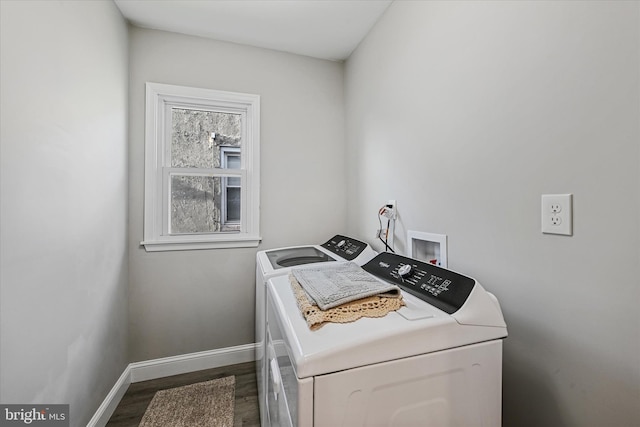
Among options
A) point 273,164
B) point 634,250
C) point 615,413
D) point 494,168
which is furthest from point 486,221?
point 273,164

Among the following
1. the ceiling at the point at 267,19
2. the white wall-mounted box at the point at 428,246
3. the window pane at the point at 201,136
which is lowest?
the white wall-mounted box at the point at 428,246

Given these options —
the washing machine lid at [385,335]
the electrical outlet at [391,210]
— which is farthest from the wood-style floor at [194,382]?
the electrical outlet at [391,210]

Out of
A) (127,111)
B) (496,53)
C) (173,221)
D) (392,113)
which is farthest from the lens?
(173,221)

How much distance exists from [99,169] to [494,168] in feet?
6.31

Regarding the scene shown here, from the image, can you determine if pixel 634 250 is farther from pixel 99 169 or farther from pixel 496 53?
pixel 99 169

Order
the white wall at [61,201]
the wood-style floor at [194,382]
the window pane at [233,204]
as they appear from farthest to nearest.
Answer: the window pane at [233,204] < the wood-style floor at [194,382] < the white wall at [61,201]

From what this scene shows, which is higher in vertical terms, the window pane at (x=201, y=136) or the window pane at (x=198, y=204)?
the window pane at (x=201, y=136)

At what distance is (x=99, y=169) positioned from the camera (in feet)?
4.76

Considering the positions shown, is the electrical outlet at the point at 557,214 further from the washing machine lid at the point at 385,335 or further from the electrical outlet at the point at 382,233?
the electrical outlet at the point at 382,233

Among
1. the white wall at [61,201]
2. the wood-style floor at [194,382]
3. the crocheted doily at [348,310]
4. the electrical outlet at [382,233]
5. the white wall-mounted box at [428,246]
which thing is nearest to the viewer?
the crocheted doily at [348,310]

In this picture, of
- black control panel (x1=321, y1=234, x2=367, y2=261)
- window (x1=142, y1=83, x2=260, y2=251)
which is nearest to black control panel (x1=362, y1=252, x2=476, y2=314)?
black control panel (x1=321, y1=234, x2=367, y2=261)

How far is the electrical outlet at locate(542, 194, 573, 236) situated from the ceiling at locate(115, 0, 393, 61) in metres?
1.52

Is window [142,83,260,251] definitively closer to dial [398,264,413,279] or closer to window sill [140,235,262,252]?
window sill [140,235,262,252]

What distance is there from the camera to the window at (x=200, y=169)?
6.33 feet
